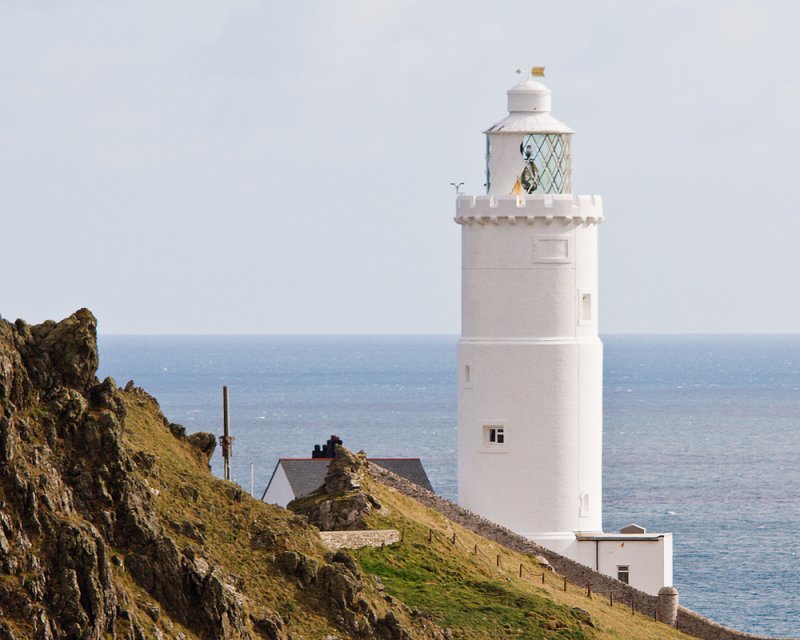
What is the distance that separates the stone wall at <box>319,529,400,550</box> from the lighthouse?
9.82 meters

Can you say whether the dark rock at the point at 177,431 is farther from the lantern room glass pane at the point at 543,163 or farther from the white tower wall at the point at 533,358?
the lantern room glass pane at the point at 543,163

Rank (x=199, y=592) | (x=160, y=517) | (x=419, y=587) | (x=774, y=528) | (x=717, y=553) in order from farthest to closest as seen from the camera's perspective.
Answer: (x=774, y=528) → (x=717, y=553) → (x=419, y=587) → (x=160, y=517) → (x=199, y=592)

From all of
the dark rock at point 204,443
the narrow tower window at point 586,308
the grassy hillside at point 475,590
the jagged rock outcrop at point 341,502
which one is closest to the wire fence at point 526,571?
the grassy hillside at point 475,590

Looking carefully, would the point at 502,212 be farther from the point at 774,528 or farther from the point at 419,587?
the point at 774,528

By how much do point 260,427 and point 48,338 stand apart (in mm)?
118733

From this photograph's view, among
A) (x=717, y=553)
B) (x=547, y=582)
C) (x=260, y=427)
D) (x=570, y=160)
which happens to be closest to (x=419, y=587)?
(x=547, y=582)

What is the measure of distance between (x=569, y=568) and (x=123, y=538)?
18797 mm

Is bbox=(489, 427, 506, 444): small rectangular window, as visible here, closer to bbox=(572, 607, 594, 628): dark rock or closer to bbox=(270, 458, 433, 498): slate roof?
bbox=(270, 458, 433, 498): slate roof

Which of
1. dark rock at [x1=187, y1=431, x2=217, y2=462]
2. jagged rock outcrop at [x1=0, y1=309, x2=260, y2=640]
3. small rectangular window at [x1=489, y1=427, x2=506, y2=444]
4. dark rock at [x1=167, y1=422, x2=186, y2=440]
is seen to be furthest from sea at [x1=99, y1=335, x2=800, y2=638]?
jagged rock outcrop at [x1=0, y1=309, x2=260, y2=640]

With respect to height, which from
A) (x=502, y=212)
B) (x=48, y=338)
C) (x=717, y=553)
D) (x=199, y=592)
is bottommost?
(x=717, y=553)

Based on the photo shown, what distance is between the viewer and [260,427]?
142000 millimetres

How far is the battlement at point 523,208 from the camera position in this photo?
43.6 m

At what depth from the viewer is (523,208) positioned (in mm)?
43531

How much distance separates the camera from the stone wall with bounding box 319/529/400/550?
109 ft
